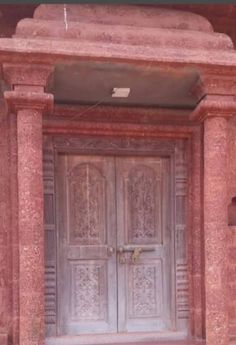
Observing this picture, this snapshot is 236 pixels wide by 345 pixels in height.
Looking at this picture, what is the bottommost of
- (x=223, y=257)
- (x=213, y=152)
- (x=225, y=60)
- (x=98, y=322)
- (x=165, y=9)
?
(x=98, y=322)

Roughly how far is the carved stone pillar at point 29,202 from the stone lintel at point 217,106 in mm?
1421

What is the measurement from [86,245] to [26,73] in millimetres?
2128

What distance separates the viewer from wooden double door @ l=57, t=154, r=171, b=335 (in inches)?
201

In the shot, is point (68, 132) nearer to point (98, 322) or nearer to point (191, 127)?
point (191, 127)

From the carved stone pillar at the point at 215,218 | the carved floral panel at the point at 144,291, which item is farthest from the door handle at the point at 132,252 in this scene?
the carved stone pillar at the point at 215,218

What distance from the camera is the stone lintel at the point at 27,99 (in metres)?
3.88

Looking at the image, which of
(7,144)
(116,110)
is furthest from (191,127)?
(7,144)

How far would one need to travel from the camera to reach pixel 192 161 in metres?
5.23

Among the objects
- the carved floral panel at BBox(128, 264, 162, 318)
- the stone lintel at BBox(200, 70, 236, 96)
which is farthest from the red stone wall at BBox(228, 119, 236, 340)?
the stone lintel at BBox(200, 70, 236, 96)

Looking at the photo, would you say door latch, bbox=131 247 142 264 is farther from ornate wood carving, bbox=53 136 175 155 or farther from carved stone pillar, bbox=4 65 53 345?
carved stone pillar, bbox=4 65 53 345

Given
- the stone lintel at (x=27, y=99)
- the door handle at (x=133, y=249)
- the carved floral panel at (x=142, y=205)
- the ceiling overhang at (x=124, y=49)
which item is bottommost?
the door handle at (x=133, y=249)

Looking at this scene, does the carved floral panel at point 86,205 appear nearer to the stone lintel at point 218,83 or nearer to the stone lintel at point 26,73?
the stone lintel at point 26,73

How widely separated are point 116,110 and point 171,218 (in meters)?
1.42

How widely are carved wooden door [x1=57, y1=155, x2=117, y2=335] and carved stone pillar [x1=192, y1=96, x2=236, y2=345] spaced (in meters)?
1.35
